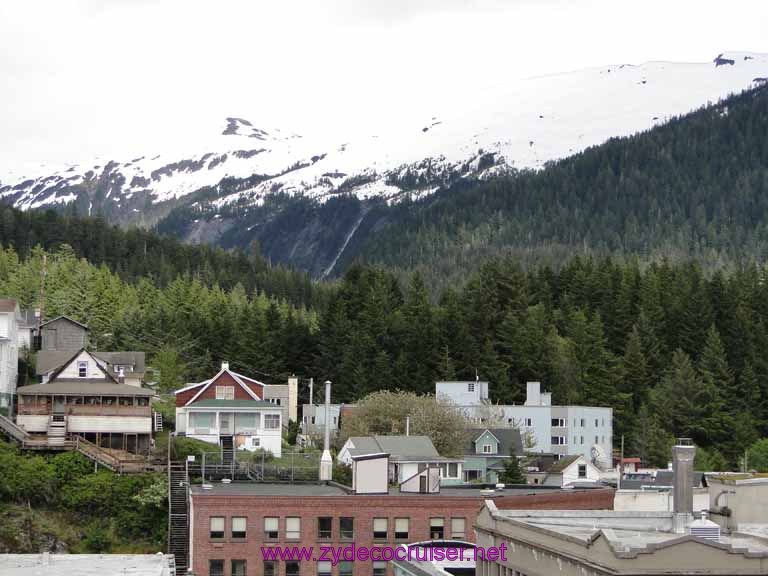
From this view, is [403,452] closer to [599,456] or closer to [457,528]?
[457,528]

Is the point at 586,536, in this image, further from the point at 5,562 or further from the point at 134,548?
the point at 134,548

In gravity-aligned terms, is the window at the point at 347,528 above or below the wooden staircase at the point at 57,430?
below

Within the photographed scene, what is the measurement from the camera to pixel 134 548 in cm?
8250

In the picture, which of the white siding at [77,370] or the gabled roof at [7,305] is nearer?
the white siding at [77,370]

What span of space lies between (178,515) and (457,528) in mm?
16486

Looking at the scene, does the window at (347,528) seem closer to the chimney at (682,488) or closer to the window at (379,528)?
the window at (379,528)

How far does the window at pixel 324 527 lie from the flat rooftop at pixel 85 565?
7.21 metres

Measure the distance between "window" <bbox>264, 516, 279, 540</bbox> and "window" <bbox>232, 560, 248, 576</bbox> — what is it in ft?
5.62

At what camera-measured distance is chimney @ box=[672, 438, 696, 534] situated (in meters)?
46.8

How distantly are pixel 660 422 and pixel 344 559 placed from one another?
7474cm

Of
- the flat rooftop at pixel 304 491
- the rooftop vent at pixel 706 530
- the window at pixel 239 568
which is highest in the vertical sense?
the rooftop vent at pixel 706 530

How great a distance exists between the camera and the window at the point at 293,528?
233 feet

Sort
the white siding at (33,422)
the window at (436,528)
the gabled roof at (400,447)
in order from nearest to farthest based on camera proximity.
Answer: the window at (436,528), the white siding at (33,422), the gabled roof at (400,447)

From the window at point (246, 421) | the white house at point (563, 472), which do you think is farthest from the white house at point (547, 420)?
the window at point (246, 421)
